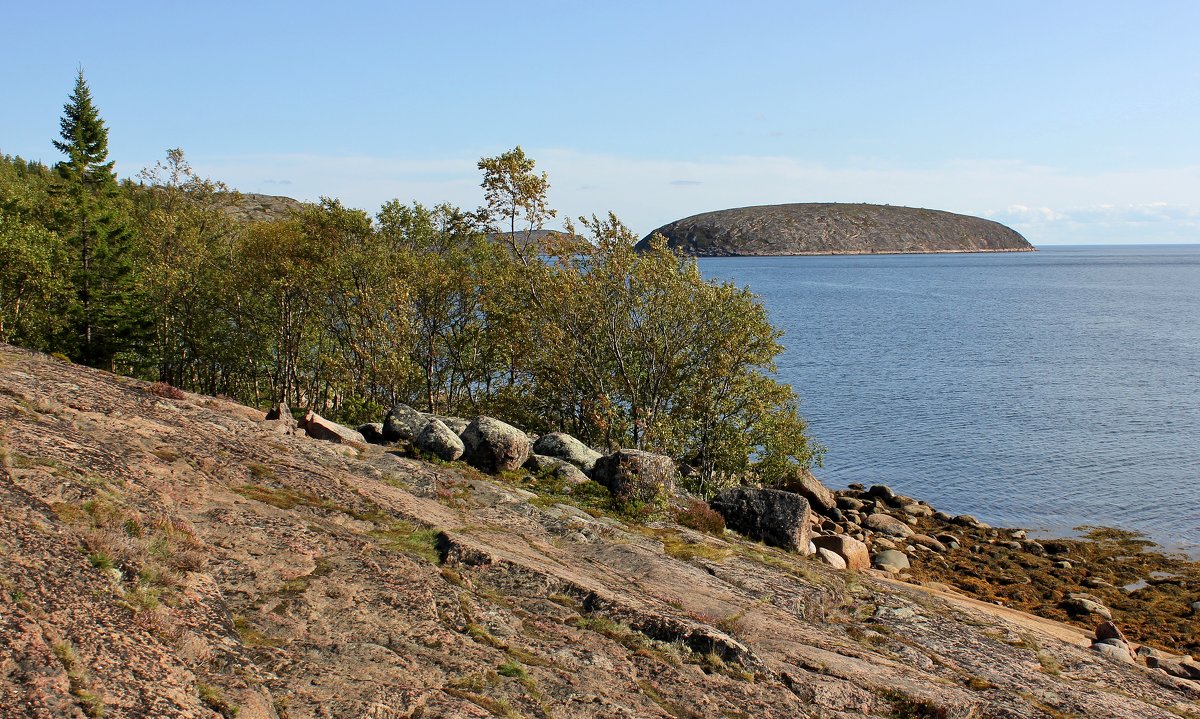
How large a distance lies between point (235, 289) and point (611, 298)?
96.6 ft

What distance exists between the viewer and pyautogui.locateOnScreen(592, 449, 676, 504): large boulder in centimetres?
2731

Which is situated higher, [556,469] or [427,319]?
[427,319]

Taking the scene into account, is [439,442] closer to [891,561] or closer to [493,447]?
[493,447]

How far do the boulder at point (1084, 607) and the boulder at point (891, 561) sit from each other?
7485 mm

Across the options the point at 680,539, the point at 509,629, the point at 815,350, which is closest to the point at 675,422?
the point at 680,539

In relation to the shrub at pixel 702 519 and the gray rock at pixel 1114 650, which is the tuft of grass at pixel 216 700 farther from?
the gray rock at pixel 1114 650

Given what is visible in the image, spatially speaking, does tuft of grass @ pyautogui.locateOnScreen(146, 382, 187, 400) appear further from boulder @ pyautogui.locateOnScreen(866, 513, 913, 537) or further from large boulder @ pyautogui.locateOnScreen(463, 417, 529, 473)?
boulder @ pyautogui.locateOnScreen(866, 513, 913, 537)

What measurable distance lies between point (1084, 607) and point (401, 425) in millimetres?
33161

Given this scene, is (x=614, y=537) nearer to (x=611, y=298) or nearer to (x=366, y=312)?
(x=611, y=298)

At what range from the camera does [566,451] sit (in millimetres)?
31297

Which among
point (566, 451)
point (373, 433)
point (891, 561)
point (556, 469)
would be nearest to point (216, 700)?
point (556, 469)

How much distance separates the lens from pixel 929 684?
17.1m

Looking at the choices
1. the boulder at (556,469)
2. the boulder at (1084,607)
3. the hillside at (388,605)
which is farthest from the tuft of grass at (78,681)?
the boulder at (1084,607)

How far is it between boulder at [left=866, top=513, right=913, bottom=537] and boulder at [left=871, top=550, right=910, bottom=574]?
401 centimetres
